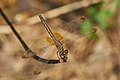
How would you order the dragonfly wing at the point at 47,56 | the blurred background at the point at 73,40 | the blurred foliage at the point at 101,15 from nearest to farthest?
the dragonfly wing at the point at 47,56 < the blurred background at the point at 73,40 < the blurred foliage at the point at 101,15

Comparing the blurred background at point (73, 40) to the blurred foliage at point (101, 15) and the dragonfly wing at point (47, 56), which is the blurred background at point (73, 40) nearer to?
the blurred foliage at point (101, 15)

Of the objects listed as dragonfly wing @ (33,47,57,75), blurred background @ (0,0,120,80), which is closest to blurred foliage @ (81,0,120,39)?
blurred background @ (0,0,120,80)

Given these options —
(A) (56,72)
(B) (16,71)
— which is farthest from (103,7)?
(B) (16,71)

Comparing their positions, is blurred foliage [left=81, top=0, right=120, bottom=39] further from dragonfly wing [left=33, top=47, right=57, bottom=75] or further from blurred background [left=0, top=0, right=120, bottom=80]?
dragonfly wing [left=33, top=47, right=57, bottom=75]

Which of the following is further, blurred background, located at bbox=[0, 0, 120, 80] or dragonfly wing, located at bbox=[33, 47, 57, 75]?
blurred background, located at bbox=[0, 0, 120, 80]

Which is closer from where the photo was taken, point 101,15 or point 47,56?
point 47,56

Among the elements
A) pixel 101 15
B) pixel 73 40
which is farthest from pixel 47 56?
pixel 101 15

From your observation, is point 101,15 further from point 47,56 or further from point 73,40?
point 47,56

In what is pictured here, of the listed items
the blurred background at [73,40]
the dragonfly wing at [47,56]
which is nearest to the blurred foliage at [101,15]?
the blurred background at [73,40]

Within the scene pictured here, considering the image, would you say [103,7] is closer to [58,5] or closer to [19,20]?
[58,5]
